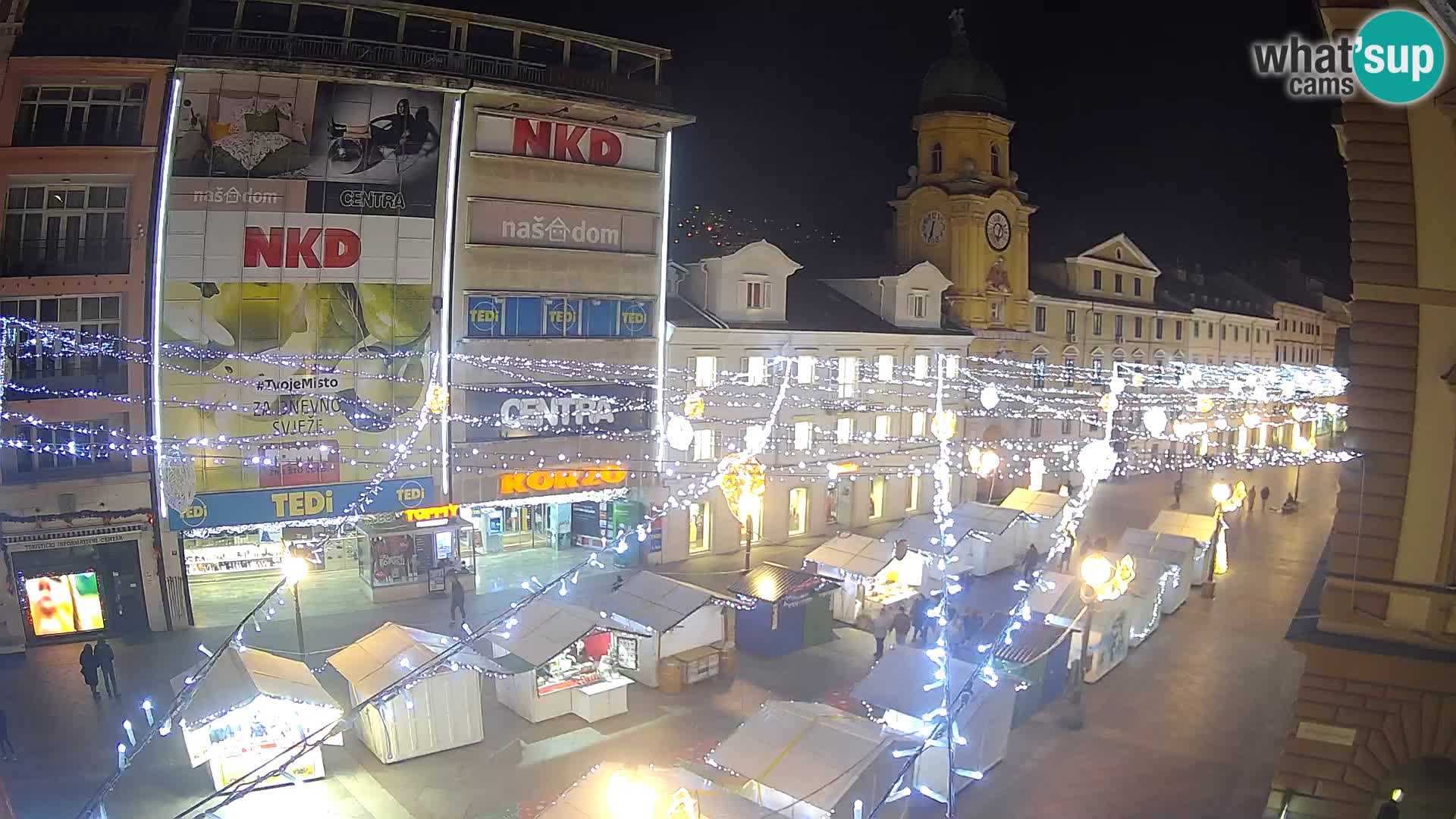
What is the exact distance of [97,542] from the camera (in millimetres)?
21297

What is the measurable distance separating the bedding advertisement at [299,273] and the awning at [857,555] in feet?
32.9

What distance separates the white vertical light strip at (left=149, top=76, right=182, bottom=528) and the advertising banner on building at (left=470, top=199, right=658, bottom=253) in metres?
6.41

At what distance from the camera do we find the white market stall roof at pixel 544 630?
17.4m

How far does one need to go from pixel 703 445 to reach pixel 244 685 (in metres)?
15.9

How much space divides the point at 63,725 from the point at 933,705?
557 inches

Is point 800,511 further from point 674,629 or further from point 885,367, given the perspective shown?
point 674,629

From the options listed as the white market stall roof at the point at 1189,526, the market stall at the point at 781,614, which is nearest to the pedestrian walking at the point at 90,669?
the market stall at the point at 781,614

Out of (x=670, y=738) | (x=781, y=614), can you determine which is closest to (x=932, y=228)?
(x=781, y=614)

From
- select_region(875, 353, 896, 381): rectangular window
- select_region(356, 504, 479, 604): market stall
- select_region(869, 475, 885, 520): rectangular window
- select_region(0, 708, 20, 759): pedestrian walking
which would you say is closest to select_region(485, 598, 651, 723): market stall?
select_region(356, 504, 479, 604): market stall

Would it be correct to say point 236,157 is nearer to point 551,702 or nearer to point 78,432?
point 78,432

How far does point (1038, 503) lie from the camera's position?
29.3 m

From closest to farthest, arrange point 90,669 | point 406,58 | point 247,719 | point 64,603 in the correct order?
point 247,719 < point 90,669 < point 64,603 < point 406,58

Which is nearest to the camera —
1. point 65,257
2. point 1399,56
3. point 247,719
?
point 1399,56

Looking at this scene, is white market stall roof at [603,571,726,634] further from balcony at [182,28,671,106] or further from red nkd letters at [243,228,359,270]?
balcony at [182,28,671,106]
